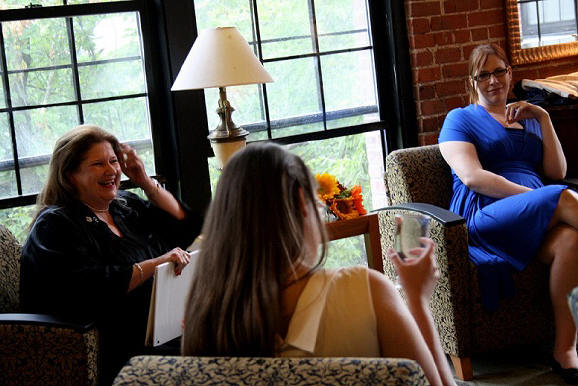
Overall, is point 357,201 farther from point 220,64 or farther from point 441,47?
point 441,47

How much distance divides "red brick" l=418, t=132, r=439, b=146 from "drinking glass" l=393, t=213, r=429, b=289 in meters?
2.71

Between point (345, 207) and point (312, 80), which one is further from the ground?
point (312, 80)

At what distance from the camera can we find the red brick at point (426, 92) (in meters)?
4.37

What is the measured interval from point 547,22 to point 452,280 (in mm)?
2121

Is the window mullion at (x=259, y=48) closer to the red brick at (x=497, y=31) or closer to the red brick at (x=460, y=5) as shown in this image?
the red brick at (x=460, y=5)

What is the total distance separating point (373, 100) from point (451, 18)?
0.58 m

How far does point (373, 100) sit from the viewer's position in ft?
14.5

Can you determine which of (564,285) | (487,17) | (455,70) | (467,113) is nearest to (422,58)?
(455,70)

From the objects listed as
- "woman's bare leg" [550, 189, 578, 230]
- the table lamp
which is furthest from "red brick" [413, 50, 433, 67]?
"woman's bare leg" [550, 189, 578, 230]

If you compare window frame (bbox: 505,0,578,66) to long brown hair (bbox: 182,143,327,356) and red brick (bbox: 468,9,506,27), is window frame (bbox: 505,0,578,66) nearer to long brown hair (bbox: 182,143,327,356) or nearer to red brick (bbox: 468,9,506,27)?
red brick (bbox: 468,9,506,27)

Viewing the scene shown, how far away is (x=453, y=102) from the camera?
4.43 metres

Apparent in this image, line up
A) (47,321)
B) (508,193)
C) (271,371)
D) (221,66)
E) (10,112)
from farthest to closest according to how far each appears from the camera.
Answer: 1. (10,112)
2. (508,193)
3. (221,66)
4. (47,321)
5. (271,371)

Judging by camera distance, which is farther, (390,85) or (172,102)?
(390,85)

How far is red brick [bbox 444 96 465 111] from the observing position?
4.42 meters
